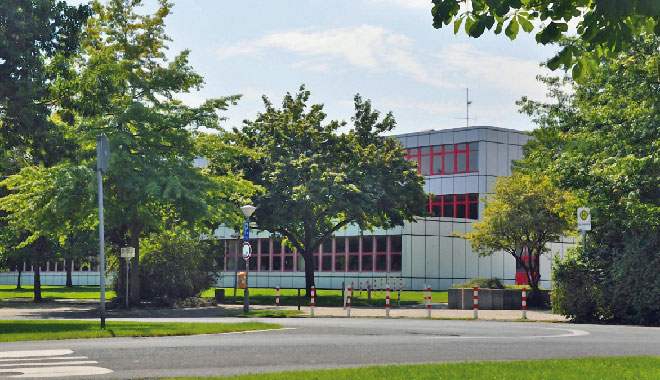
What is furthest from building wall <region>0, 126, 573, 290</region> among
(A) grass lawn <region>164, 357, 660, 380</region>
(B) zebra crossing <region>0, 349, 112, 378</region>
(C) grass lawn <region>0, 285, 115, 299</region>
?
(A) grass lawn <region>164, 357, 660, 380</region>

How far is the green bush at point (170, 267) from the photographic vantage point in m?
39.3

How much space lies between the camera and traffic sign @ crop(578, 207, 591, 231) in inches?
1033

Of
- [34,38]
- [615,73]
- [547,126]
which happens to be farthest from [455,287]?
Result: [34,38]

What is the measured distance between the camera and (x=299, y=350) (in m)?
14.9

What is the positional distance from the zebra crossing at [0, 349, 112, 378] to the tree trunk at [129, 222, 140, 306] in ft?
73.0

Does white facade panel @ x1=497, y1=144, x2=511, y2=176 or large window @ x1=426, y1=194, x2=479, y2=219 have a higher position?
white facade panel @ x1=497, y1=144, x2=511, y2=176

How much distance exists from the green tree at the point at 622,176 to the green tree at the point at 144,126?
13120 millimetres

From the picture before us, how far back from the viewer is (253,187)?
124 feet

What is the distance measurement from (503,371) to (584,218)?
15.4 metres

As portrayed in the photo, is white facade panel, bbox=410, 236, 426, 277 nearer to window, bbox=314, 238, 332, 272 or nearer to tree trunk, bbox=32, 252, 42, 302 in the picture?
window, bbox=314, 238, 332, 272

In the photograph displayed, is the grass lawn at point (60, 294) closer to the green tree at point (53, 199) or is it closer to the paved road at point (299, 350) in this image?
the green tree at point (53, 199)

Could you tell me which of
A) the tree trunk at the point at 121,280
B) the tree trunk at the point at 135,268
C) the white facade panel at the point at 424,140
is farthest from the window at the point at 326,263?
the tree trunk at the point at 135,268

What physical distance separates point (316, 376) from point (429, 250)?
159 ft

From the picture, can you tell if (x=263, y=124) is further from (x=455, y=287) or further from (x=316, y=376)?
(x=316, y=376)
